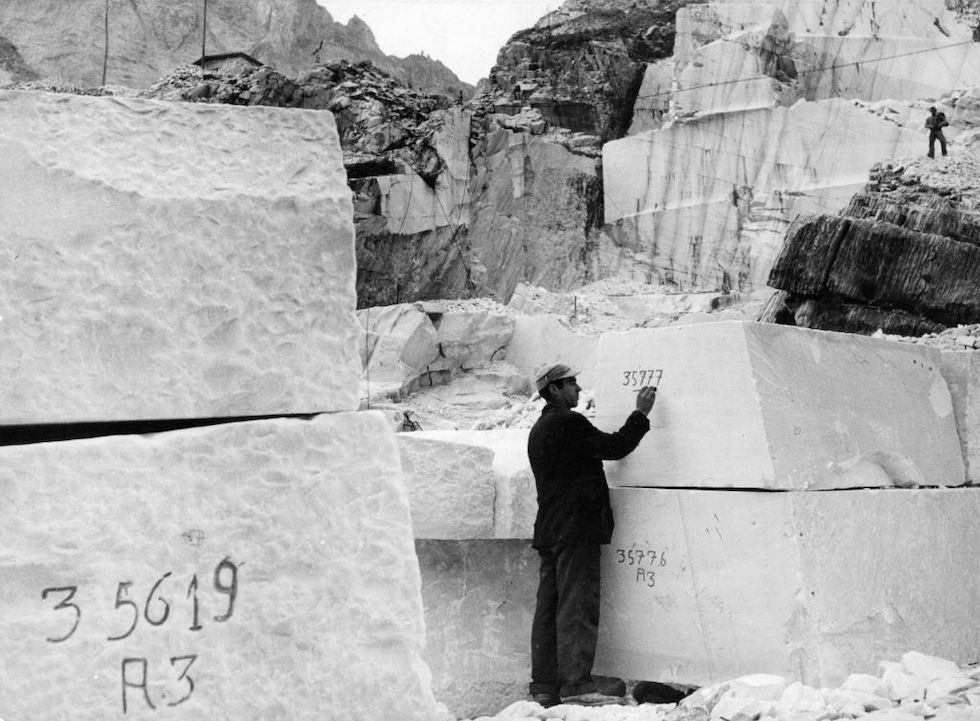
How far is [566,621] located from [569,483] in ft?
1.59

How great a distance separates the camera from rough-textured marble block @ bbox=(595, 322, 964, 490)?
131 inches

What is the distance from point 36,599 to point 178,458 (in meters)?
Answer: 0.27

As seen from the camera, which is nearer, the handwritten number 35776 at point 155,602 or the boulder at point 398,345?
the handwritten number 35776 at point 155,602

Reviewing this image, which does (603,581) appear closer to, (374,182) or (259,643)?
(259,643)

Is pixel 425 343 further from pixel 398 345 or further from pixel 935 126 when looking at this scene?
pixel 935 126

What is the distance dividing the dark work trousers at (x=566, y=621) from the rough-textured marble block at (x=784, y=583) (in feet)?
0.56

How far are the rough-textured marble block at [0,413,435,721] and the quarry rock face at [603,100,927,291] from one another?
877 inches

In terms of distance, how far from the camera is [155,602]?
148cm

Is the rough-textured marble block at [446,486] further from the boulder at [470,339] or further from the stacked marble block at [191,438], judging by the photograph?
the boulder at [470,339]

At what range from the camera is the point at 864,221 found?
7281 mm

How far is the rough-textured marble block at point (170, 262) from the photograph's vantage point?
4.87ft

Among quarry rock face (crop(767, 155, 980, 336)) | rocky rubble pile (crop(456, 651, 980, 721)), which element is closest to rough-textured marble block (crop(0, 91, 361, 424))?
rocky rubble pile (crop(456, 651, 980, 721))

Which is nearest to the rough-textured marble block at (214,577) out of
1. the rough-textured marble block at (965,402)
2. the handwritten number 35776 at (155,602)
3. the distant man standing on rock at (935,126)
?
the handwritten number 35776 at (155,602)

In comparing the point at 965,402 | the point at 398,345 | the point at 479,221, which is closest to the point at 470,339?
the point at 398,345
